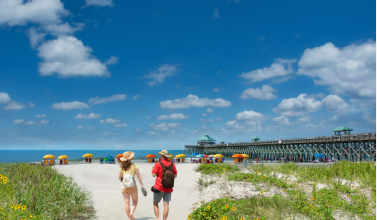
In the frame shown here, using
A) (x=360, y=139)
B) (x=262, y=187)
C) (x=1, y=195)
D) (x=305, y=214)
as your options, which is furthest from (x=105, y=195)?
(x=360, y=139)

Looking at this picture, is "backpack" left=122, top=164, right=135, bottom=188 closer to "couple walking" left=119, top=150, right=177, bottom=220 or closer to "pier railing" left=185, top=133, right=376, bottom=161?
"couple walking" left=119, top=150, right=177, bottom=220

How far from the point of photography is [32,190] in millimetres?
6754

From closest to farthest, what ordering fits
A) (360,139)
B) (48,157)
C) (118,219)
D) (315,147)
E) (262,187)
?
(118,219), (262,187), (48,157), (360,139), (315,147)

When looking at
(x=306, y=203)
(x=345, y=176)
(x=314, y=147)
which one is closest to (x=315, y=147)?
(x=314, y=147)

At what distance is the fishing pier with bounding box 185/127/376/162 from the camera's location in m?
34.6

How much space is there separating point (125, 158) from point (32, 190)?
264 cm

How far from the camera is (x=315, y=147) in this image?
43281mm

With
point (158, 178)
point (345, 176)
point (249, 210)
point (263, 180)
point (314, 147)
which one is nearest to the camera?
point (158, 178)

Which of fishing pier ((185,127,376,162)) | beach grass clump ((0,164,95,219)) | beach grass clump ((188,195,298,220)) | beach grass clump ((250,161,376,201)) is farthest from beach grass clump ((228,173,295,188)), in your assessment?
fishing pier ((185,127,376,162))

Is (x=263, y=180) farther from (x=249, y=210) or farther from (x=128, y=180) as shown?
(x=128, y=180)

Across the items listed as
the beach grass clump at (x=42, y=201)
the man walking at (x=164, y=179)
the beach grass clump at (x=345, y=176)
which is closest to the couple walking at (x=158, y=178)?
the man walking at (x=164, y=179)

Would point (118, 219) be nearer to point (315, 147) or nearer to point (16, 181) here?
point (16, 181)

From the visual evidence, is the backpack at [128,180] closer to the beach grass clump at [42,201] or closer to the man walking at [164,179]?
the man walking at [164,179]

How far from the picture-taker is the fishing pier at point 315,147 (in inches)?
1362
